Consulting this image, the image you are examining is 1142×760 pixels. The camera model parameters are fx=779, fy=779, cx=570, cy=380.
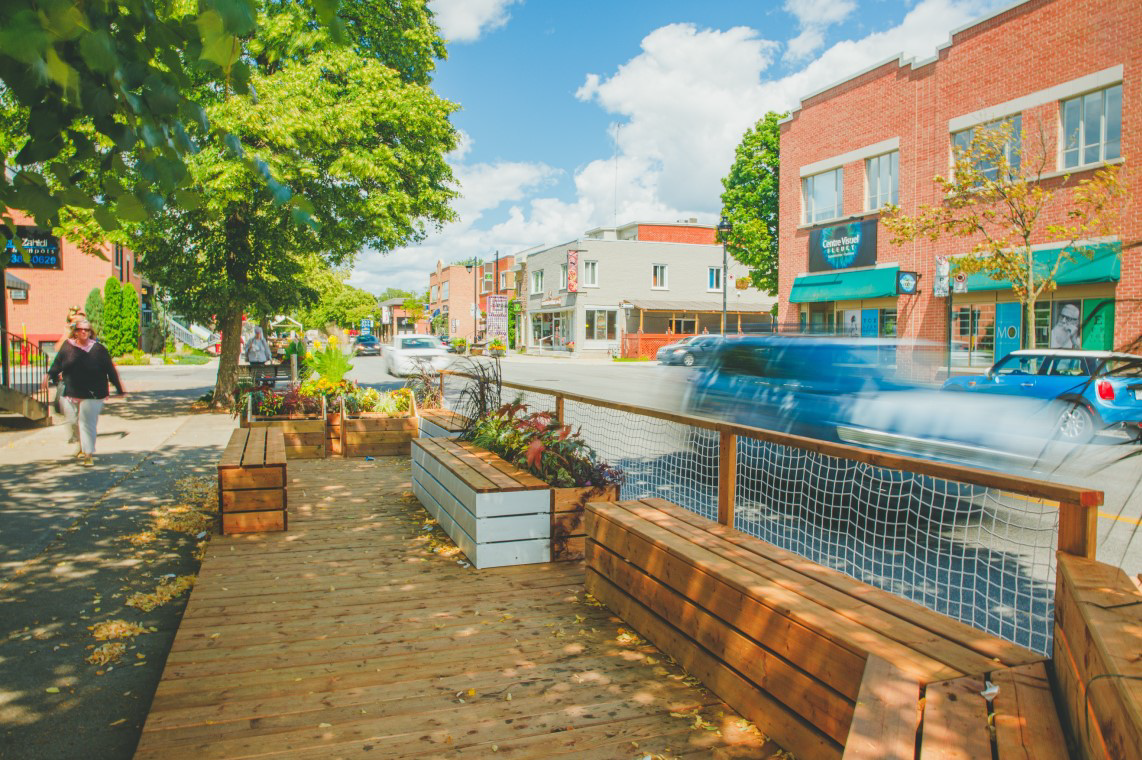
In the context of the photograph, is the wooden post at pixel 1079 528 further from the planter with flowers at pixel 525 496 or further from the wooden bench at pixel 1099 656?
the planter with flowers at pixel 525 496

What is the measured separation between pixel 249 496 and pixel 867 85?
24993 mm

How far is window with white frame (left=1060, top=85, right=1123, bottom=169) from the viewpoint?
18656 millimetres

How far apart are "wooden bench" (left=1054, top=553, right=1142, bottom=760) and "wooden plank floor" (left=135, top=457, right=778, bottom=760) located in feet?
3.72

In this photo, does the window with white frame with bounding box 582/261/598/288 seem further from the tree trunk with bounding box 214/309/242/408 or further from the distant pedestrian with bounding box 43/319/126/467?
the distant pedestrian with bounding box 43/319/126/467

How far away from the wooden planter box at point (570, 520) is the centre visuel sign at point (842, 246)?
2249 centimetres

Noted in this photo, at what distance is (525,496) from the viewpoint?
16.4ft

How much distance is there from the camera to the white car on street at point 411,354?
27.6 metres

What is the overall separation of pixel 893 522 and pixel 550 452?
2927mm

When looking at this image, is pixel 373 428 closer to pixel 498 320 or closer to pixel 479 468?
pixel 479 468

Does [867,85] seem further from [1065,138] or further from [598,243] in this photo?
[598,243]

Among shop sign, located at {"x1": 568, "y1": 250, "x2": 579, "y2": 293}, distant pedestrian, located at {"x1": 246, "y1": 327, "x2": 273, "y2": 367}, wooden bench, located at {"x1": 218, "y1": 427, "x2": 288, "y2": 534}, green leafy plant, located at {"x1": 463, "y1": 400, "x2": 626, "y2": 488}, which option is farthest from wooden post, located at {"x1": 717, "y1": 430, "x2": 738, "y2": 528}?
shop sign, located at {"x1": 568, "y1": 250, "x2": 579, "y2": 293}

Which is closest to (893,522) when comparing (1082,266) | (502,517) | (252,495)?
(502,517)

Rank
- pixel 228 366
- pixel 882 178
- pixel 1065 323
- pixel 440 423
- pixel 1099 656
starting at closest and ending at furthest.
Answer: pixel 1099 656 < pixel 440 423 < pixel 228 366 < pixel 1065 323 < pixel 882 178

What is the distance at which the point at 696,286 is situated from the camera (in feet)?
175
